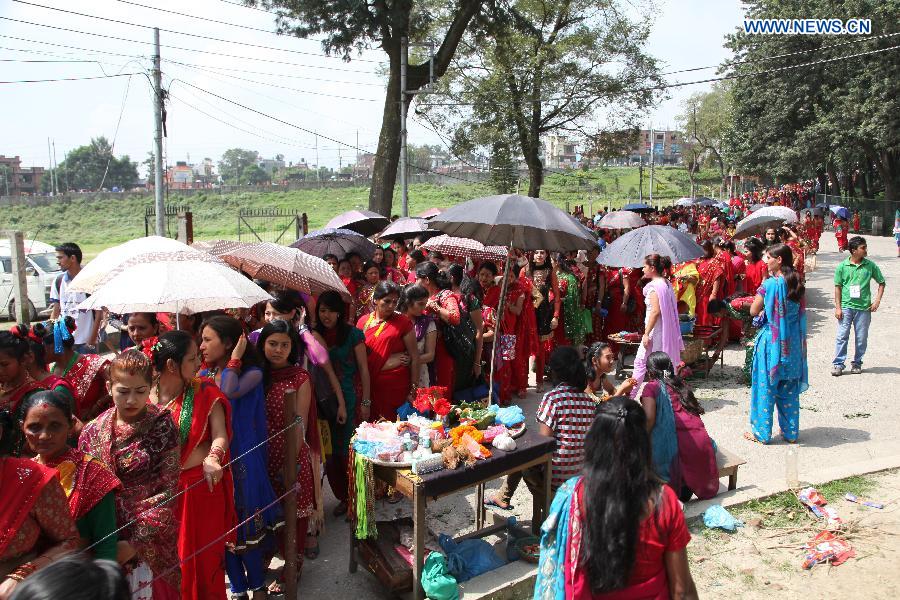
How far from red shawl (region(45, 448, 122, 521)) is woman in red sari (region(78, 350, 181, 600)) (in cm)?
36

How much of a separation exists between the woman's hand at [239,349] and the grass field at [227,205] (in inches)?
1242

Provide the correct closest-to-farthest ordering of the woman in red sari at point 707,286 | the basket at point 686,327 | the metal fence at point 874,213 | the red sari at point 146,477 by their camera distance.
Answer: the red sari at point 146,477 → the basket at point 686,327 → the woman in red sari at point 707,286 → the metal fence at point 874,213

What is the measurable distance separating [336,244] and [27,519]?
6088mm

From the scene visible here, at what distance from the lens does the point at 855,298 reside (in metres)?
9.47

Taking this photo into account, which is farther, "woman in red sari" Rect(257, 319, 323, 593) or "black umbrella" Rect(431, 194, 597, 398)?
"black umbrella" Rect(431, 194, 597, 398)

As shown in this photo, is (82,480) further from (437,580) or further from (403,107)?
(403,107)

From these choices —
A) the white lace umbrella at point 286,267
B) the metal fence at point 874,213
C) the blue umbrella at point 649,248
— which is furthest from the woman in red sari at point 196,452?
the metal fence at point 874,213

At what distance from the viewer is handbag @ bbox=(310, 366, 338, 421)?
5188 millimetres

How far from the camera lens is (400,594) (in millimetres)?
4270

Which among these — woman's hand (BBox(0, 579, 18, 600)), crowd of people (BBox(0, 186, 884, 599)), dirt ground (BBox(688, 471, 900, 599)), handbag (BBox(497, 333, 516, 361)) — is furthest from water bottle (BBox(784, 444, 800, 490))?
woman's hand (BBox(0, 579, 18, 600))

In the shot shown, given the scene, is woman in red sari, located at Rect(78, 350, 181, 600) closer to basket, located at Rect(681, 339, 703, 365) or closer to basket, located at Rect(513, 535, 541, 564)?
basket, located at Rect(513, 535, 541, 564)

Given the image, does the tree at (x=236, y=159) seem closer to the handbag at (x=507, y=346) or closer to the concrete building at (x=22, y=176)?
the concrete building at (x=22, y=176)

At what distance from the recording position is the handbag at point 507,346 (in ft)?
26.1

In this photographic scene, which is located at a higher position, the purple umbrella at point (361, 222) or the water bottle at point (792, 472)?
the purple umbrella at point (361, 222)
